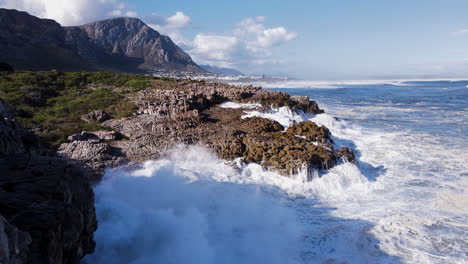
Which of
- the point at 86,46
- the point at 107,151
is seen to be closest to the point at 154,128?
the point at 107,151

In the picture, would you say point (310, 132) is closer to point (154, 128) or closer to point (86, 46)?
point (154, 128)

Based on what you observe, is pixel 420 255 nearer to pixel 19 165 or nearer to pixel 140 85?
pixel 19 165

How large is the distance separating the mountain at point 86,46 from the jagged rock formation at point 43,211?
48.8 metres

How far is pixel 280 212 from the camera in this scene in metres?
7.43

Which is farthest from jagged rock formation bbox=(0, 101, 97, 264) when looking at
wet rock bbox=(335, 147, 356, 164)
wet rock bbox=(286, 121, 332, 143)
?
wet rock bbox=(286, 121, 332, 143)

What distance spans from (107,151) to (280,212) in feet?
19.4

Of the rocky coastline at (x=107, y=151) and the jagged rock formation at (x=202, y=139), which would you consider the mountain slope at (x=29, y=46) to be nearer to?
the rocky coastline at (x=107, y=151)

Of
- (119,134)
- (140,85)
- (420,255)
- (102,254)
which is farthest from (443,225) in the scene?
(140,85)

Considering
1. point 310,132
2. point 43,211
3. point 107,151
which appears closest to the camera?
point 43,211

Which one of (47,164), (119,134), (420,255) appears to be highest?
(47,164)

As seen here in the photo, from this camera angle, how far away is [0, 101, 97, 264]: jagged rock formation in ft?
8.64

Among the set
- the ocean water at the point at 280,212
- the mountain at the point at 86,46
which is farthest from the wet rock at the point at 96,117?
the mountain at the point at 86,46

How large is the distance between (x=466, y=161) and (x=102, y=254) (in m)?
13.4

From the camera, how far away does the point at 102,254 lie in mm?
5340
